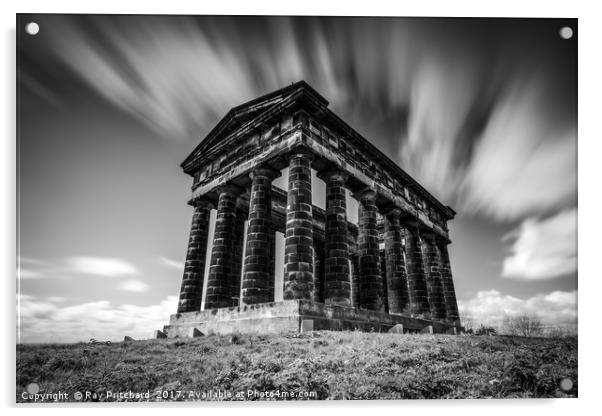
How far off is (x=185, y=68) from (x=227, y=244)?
394 inches

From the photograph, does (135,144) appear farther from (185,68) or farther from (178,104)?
(185,68)

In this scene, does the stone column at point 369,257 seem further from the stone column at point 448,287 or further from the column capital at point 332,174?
the stone column at point 448,287

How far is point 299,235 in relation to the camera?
13.8 meters

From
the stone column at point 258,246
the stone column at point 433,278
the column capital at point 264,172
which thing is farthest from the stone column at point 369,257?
the stone column at point 433,278

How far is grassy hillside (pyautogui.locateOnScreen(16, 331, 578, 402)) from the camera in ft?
22.3

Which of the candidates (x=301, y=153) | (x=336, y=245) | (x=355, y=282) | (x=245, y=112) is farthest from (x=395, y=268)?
(x=245, y=112)

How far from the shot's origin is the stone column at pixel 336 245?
14.5 m

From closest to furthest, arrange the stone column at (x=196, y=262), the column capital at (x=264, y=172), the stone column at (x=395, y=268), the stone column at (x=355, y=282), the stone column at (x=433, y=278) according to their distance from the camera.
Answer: the column capital at (x=264, y=172)
the stone column at (x=196, y=262)
the stone column at (x=395, y=268)
the stone column at (x=433, y=278)
the stone column at (x=355, y=282)

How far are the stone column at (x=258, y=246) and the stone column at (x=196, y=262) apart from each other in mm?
5174

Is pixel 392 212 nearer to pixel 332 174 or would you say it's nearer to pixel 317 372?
pixel 332 174

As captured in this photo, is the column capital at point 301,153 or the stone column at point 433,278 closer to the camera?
the column capital at point 301,153

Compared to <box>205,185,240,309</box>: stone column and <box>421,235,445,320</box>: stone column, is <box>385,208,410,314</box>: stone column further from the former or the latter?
<box>205,185,240,309</box>: stone column

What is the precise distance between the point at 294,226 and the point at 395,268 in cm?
973

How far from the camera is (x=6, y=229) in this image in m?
7.99
